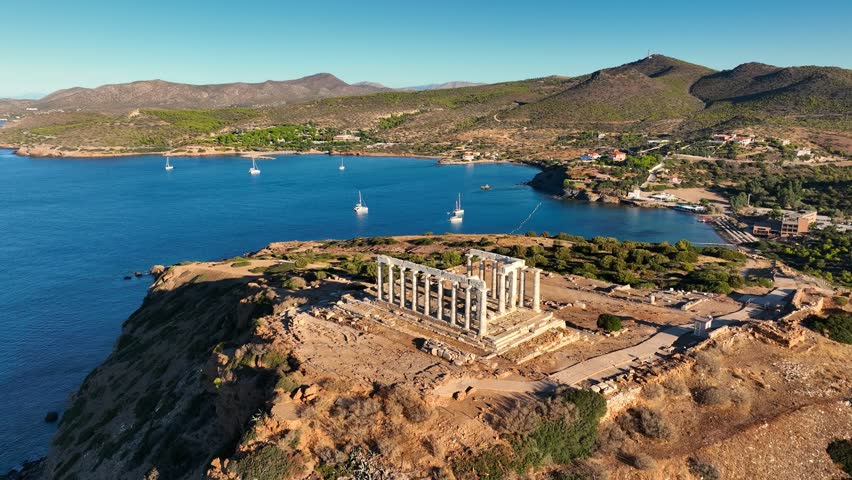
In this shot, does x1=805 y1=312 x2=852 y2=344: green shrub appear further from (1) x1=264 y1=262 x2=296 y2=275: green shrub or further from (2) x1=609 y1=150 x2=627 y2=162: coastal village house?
(2) x1=609 y1=150 x2=627 y2=162: coastal village house

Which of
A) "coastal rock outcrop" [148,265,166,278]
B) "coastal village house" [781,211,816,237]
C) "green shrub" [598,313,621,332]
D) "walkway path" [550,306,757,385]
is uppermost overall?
"green shrub" [598,313,621,332]

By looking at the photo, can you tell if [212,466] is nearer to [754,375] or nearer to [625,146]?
[754,375]

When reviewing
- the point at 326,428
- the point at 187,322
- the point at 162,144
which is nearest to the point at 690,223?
the point at 187,322

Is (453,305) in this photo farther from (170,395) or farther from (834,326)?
(834,326)

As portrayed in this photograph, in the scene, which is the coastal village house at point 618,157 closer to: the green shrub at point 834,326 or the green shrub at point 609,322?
the green shrub at point 834,326

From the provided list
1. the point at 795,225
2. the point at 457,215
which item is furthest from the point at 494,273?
the point at 457,215

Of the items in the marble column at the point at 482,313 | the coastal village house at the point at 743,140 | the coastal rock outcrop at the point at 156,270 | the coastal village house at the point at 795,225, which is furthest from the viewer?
the coastal village house at the point at 743,140

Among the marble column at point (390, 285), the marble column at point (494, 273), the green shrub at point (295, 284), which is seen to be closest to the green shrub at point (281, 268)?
the green shrub at point (295, 284)

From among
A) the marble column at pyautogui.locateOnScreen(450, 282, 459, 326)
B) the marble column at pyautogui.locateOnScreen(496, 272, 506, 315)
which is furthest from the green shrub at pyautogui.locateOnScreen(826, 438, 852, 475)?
the marble column at pyautogui.locateOnScreen(450, 282, 459, 326)
